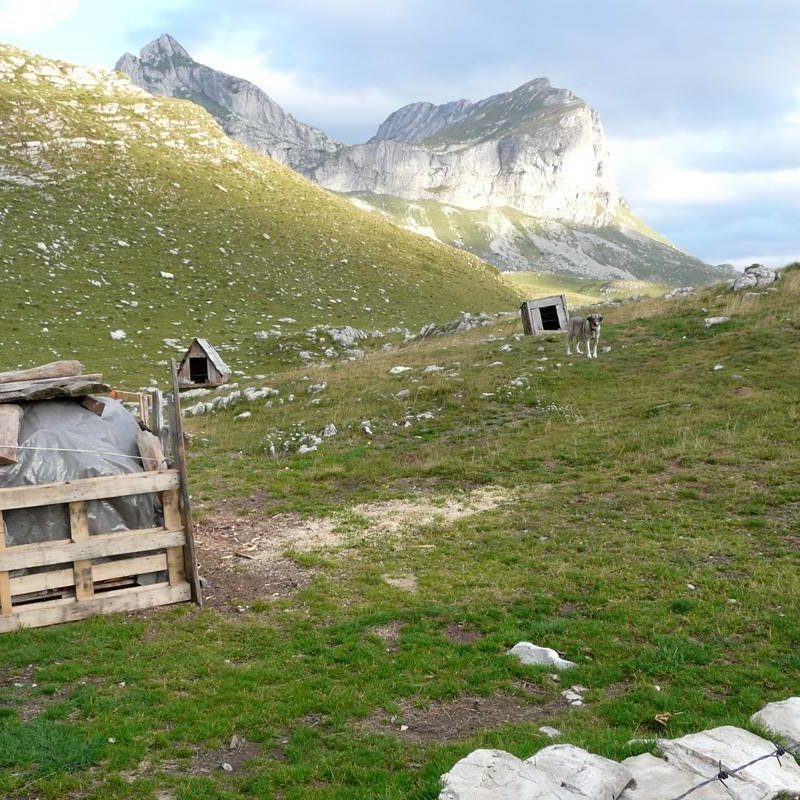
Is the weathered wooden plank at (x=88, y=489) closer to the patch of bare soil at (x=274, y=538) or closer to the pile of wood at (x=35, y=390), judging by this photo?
the pile of wood at (x=35, y=390)

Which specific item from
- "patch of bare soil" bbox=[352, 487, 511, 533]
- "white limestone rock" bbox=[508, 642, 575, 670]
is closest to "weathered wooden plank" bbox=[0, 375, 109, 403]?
"patch of bare soil" bbox=[352, 487, 511, 533]

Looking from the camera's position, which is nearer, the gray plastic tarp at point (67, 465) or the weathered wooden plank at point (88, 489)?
the weathered wooden plank at point (88, 489)

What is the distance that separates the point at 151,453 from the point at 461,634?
19.2 feet

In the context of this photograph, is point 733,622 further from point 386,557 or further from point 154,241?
point 154,241

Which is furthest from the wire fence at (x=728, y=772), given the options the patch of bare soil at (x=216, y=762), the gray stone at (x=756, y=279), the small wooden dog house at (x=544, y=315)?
the gray stone at (x=756, y=279)

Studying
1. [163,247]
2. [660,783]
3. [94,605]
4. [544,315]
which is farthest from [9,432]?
[163,247]

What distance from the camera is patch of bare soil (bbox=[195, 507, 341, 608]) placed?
1057cm

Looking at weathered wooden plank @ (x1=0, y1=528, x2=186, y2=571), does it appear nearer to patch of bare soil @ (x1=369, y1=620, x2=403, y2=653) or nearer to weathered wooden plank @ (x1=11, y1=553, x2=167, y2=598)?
weathered wooden plank @ (x1=11, y1=553, x2=167, y2=598)

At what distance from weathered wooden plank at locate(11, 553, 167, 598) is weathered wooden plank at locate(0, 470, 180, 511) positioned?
1040mm

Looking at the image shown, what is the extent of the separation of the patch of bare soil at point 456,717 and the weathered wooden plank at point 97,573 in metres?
4.78

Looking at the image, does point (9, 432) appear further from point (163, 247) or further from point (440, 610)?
point (163, 247)

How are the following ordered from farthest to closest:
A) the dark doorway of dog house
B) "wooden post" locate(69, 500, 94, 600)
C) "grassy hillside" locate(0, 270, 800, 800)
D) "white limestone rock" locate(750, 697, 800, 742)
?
1. the dark doorway of dog house
2. "wooden post" locate(69, 500, 94, 600)
3. "grassy hillside" locate(0, 270, 800, 800)
4. "white limestone rock" locate(750, 697, 800, 742)

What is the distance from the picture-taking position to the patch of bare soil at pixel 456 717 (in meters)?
6.58

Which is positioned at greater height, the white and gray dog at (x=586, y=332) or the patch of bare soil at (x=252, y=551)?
the white and gray dog at (x=586, y=332)
